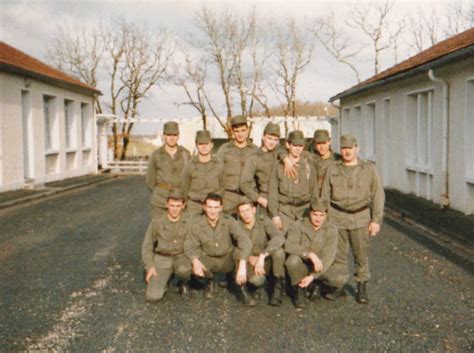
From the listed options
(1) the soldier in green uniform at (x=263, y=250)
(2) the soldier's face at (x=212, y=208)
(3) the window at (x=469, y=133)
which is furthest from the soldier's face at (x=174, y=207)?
(3) the window at (x=469, y=133)

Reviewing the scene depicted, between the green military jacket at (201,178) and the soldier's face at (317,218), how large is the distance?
1331 millimetres

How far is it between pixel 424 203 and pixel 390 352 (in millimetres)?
9862

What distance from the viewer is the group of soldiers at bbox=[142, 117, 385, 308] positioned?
6234 mm

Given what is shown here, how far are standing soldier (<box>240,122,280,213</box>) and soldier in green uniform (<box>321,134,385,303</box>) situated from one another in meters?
0.84

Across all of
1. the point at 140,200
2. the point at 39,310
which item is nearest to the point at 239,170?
the point at 39,310

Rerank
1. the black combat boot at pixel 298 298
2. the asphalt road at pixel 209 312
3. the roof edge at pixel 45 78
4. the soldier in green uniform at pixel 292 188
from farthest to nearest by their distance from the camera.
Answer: the roof edge at pixel 45 78
the soldier in green uniform at pixel 292 188
the black combat boot at pixel 298 298
the asphalt road at pixel 209 312

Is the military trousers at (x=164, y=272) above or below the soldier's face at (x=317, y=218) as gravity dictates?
below

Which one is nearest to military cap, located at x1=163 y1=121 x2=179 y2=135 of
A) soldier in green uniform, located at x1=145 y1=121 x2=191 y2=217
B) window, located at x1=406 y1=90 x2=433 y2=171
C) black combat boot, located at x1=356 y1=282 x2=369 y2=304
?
soldier in green uniform, located at x1=145 y1=121 x2=191 y2=217

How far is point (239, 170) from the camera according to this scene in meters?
7.19

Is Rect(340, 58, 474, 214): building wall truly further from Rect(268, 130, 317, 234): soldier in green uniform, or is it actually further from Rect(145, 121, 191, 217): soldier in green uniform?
Rect(145, 121, 191, 217): soldier in green uniform

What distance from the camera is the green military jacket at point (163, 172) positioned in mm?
7621

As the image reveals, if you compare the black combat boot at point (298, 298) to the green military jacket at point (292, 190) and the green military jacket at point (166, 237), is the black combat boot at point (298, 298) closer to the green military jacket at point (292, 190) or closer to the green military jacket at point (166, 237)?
the green military jacket at point (292, 190)

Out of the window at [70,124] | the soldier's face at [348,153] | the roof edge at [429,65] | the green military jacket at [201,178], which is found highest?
the roof edge at [429,65]

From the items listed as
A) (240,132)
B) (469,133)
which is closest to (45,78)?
(469,133)
